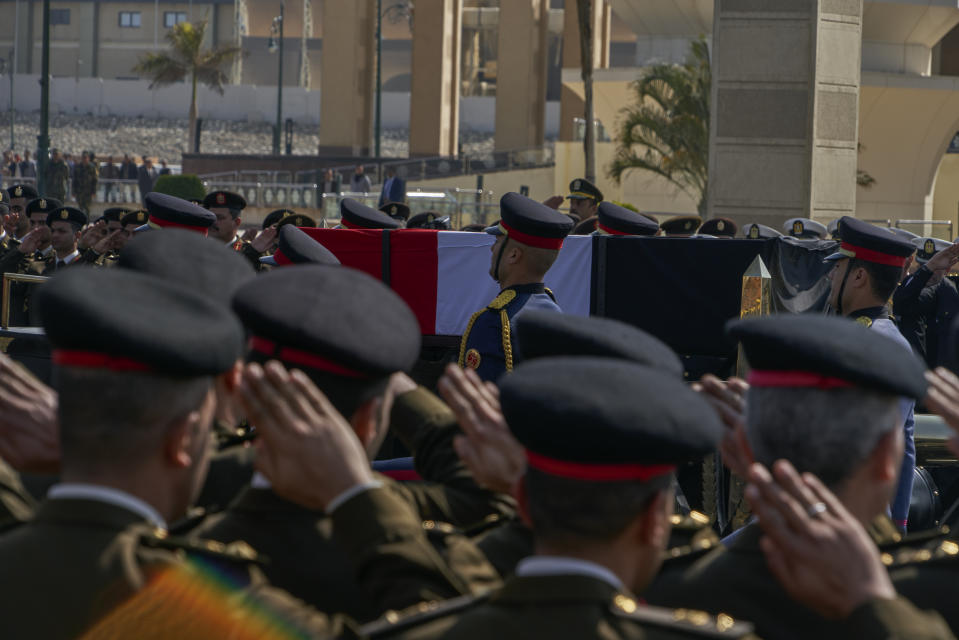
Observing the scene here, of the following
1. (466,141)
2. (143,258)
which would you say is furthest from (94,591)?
(466,141)

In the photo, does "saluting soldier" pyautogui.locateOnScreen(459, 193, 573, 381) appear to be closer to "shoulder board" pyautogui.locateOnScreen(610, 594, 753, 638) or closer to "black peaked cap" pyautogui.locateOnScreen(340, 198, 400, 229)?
"shoulder board" pyautogui.locateOnScreen(610, 594, 753, 638)

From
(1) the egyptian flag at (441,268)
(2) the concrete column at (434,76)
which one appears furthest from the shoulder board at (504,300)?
(2) the concrete column at (434,76)

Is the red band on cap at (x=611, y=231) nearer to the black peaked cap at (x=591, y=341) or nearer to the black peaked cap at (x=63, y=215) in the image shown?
the black peaked cap at (x=63, y=215)

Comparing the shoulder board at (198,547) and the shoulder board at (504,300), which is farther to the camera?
the shoulder board at (504,300)

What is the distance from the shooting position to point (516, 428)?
2.71m

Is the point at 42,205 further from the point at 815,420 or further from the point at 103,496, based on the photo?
the point at 815,420

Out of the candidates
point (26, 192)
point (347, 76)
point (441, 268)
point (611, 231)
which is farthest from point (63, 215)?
point (347, 76)

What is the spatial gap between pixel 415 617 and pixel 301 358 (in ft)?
2.13

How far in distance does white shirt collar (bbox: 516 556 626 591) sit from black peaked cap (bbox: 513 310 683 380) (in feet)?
2.16

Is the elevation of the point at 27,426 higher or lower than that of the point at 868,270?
lower

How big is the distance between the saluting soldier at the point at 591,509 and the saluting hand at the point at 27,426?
0.98 m

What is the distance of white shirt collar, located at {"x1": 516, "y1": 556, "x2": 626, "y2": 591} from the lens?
2645 millimetres

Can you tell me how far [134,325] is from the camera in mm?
2615

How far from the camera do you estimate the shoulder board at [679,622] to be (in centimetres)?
258
